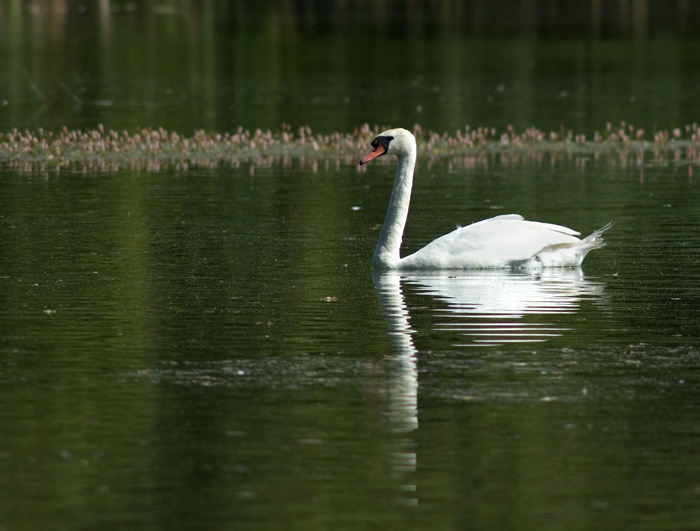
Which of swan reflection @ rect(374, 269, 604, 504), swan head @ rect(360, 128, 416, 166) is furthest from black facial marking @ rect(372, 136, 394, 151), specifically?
swan reflection @ rect(374, 269, 604, 504)

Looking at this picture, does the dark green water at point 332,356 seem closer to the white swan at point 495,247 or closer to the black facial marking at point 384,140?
the white swan at point 495,247

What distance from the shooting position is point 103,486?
8328mm

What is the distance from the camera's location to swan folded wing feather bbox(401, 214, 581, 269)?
629 inches

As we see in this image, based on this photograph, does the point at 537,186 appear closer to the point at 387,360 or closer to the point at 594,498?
the point at 387,360

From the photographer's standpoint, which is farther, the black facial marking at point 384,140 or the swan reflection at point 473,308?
the black facial marking at point 384,140

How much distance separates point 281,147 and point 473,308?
18197mm

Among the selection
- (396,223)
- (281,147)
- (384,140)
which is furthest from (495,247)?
(281,147)

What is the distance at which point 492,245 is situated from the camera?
16.0 metres

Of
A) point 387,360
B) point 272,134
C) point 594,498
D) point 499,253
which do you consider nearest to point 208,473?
point 594,498

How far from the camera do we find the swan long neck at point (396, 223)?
53.5 feet

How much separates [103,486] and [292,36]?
225ft

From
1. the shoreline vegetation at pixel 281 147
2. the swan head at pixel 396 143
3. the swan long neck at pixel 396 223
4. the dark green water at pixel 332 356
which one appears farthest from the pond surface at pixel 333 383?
the shoreline vegetation at pixel 281 147

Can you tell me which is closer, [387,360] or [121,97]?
[387,360]

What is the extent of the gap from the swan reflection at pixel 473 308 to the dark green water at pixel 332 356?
1.5 inches
